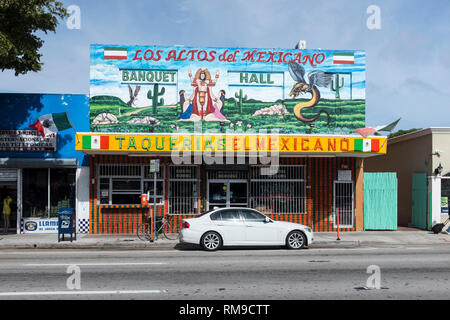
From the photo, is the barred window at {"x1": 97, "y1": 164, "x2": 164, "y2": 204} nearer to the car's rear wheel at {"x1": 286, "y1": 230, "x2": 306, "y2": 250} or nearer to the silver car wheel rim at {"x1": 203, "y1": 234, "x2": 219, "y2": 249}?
the silver car wheel rim at {"x1": 203, "y1": 234, "x2": 219, "y2": 249}

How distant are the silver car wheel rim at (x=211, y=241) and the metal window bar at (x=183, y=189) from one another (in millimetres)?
4797

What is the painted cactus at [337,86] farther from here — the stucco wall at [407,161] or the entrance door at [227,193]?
the entrance door at [227,193]

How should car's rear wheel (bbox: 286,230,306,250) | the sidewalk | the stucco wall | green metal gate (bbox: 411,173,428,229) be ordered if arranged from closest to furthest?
car's rear wheel (bbox: 286,230,306,250)
the sidewalk
green metal gate (bbox: 411,173,428,229)
the stucco wall

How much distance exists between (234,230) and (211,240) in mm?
823

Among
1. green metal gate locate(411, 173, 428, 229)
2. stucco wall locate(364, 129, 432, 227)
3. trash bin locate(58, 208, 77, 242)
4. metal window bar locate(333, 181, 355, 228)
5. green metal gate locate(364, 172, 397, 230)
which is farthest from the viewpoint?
stucco wall locate(364, 129, 432, 227)

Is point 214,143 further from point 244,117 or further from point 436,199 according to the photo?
point 436,199

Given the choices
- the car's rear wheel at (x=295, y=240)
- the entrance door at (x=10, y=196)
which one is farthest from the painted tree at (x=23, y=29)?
the car's rear wheel at (x=295, y=240)

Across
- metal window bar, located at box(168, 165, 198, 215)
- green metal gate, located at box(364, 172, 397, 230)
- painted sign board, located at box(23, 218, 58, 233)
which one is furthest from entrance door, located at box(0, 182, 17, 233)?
green metal gate, located at box(364, 172, 397, 230)

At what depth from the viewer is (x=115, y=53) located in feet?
61.0

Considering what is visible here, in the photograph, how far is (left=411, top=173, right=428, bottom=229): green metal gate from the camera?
19859mm

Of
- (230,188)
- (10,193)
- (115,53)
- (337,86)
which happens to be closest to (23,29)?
(115,53)

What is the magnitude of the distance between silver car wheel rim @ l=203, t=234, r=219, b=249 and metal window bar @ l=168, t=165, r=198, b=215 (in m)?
4.80

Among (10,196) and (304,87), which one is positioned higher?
(304,87)

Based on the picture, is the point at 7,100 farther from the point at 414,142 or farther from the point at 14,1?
the point at 414,142
